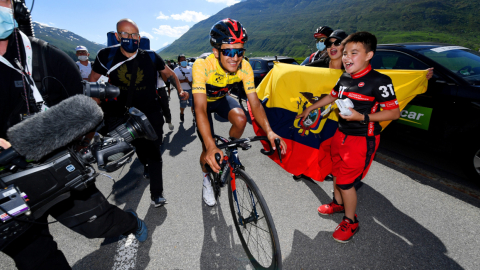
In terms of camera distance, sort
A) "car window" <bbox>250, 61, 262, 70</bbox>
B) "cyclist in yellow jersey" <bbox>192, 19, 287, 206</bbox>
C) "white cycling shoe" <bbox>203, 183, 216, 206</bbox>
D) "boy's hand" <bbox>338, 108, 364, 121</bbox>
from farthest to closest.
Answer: "car window" <bbox>250, 61, 262, 70</bbox>, "white cycling shoe" <bbox>203, 183, 216, 206</bbox>, "cyclist in yellow jersey" <bbox>192, 19, 287, 206</bbox>, "boy's hand" <bbox>338, 108, 364, 121</bbox>

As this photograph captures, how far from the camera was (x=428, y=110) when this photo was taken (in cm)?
350

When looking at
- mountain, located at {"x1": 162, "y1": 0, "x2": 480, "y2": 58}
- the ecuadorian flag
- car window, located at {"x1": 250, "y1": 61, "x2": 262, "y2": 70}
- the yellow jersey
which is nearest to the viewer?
the yellow jersey

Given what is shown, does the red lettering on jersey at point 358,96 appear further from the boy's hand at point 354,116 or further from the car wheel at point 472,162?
the car wheel at point 472,162

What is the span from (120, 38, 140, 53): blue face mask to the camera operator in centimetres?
95

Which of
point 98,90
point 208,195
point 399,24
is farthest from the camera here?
point 399,24

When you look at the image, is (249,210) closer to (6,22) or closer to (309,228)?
(309,228)

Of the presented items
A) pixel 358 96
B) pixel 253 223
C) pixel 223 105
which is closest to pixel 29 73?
pixel 223 105

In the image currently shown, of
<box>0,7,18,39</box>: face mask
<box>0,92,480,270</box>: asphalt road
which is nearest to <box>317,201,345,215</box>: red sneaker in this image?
<box>0,92,480,270</box>: asphalt road

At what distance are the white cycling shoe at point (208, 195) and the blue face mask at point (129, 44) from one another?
2.01m

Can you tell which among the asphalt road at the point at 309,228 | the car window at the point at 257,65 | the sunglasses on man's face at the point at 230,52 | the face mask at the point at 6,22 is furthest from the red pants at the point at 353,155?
the car window at the point at 257,65

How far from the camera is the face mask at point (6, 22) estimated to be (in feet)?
4.88

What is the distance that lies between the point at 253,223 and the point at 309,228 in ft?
2.84

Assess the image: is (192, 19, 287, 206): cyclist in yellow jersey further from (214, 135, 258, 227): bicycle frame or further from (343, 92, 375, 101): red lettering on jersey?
(343, 92, 375, 101): red lettering on jersey

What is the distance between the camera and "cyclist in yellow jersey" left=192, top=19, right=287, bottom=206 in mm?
2010
